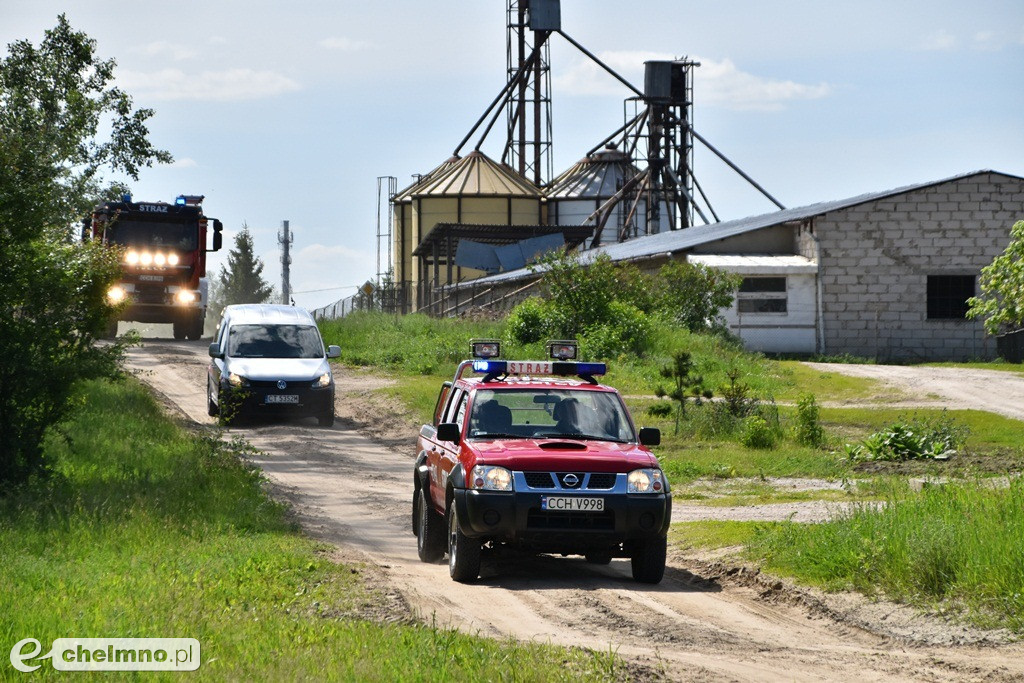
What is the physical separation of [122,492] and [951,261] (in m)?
30.7

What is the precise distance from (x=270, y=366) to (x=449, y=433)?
1255 cm

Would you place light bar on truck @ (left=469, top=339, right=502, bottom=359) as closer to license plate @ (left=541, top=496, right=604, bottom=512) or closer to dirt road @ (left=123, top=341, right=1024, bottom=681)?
dirt road @ (left=123, top=341, right=1024, bottom=681)

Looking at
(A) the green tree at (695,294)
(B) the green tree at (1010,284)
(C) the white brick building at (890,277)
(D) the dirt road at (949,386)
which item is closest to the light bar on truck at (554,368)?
(B) the green tree at (1010,284)

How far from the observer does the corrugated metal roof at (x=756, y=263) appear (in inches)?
1507

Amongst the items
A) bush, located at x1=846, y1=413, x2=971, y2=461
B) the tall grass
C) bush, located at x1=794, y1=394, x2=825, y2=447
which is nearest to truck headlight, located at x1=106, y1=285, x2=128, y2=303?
the tall grass

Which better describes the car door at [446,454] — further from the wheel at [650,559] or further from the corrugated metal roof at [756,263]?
the corrugated metal roof at [756,263]

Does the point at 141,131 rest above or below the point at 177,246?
above

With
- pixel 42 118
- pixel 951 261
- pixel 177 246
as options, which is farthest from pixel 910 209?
pixel 42 118

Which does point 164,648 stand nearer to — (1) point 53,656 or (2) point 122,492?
(1) point 53,656

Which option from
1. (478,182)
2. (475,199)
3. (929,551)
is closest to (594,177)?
(478,182)

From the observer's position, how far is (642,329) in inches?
1332

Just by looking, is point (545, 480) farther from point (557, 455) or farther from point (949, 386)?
point (949, 386)

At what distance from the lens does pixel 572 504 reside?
33.8 ft

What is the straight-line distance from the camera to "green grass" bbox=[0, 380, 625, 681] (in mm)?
7148
